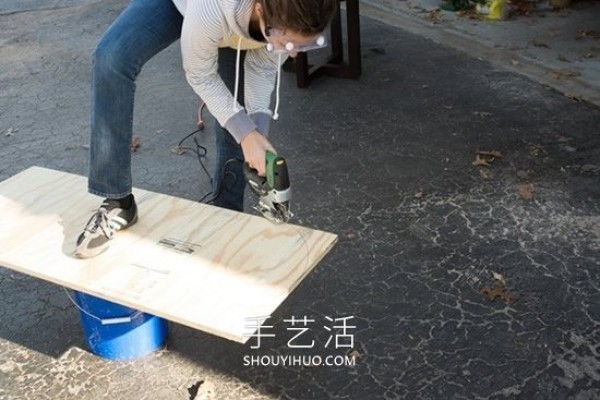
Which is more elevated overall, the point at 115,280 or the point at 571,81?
the point at 115,280

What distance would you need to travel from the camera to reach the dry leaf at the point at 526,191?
3.16m

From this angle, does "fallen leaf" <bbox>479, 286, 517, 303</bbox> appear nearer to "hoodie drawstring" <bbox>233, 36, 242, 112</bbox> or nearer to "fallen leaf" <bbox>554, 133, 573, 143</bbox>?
"hoodie drawstring" <bbox>233, 36, 242, 112</bbox>

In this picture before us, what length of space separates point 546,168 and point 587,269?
0.90 metres

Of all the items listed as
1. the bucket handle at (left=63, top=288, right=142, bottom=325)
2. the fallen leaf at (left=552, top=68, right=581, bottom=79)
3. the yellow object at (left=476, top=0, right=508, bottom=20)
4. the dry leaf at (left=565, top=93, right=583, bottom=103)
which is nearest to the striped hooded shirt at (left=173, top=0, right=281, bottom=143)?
the bucket handle at (left=63, top=288, right=142, bottom=325)

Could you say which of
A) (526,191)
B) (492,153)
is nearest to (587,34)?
(492,153)

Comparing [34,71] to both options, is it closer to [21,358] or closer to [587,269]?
[21,358]

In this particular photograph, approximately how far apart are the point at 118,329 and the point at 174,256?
376 millimetres

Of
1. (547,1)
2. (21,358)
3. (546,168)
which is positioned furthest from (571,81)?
(21,358)

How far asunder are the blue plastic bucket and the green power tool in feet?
1.90

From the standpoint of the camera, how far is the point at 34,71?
17.3 feet

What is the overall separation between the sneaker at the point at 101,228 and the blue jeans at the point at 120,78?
0.22ft

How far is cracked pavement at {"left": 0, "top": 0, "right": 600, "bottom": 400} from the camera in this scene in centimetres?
223

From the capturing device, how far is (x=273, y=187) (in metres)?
1.99

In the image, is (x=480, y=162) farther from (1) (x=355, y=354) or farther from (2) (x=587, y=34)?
(2) (x=587, y=34)
